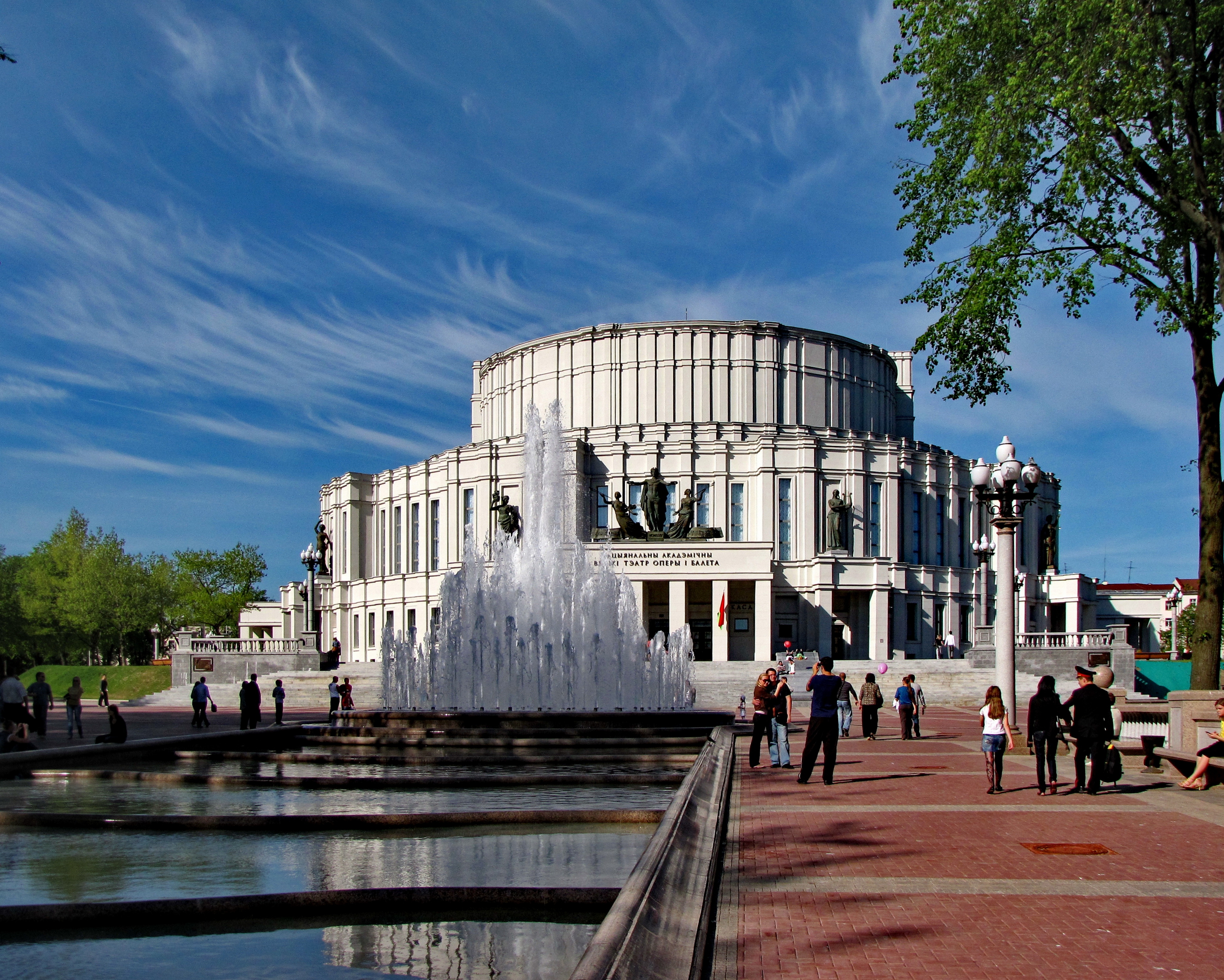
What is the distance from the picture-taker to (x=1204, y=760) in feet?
45.6

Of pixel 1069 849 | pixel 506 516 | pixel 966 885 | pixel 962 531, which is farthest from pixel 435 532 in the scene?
pixel 966 885

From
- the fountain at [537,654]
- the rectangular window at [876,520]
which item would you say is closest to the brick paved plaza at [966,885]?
the fountain at [537,654]

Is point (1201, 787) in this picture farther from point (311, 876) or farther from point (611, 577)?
point (611, 577)

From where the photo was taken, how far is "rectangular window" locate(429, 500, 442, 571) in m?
73.6

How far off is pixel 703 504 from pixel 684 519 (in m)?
6.33

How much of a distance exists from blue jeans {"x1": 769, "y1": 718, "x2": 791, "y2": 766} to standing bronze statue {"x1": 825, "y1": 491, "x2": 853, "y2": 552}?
47548mm

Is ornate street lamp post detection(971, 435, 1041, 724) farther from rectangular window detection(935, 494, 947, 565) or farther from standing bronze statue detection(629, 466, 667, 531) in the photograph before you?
rectangular window detection(935, 494, 947, 565)

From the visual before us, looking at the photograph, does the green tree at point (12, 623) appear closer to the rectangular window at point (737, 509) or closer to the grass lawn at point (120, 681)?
the grass lawn at point (120, 681)

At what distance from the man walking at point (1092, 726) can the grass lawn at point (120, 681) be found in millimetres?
47176

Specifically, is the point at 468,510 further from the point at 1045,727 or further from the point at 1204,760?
the point at 1204,760

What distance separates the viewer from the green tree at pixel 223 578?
8662 centimetres

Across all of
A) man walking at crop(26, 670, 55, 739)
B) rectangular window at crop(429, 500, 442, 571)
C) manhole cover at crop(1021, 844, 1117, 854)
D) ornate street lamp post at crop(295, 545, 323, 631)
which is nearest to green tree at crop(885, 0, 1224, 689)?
manhole cover at crop(1021, 844, 1117, 854)

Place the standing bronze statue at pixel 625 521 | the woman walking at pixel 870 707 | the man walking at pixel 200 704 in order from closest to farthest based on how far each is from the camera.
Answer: the woman walking at pixel 870 707 < the man walking at pixel 200 704 < the standing bronze statue at pixel 625 521

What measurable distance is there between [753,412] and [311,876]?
66.4 m
